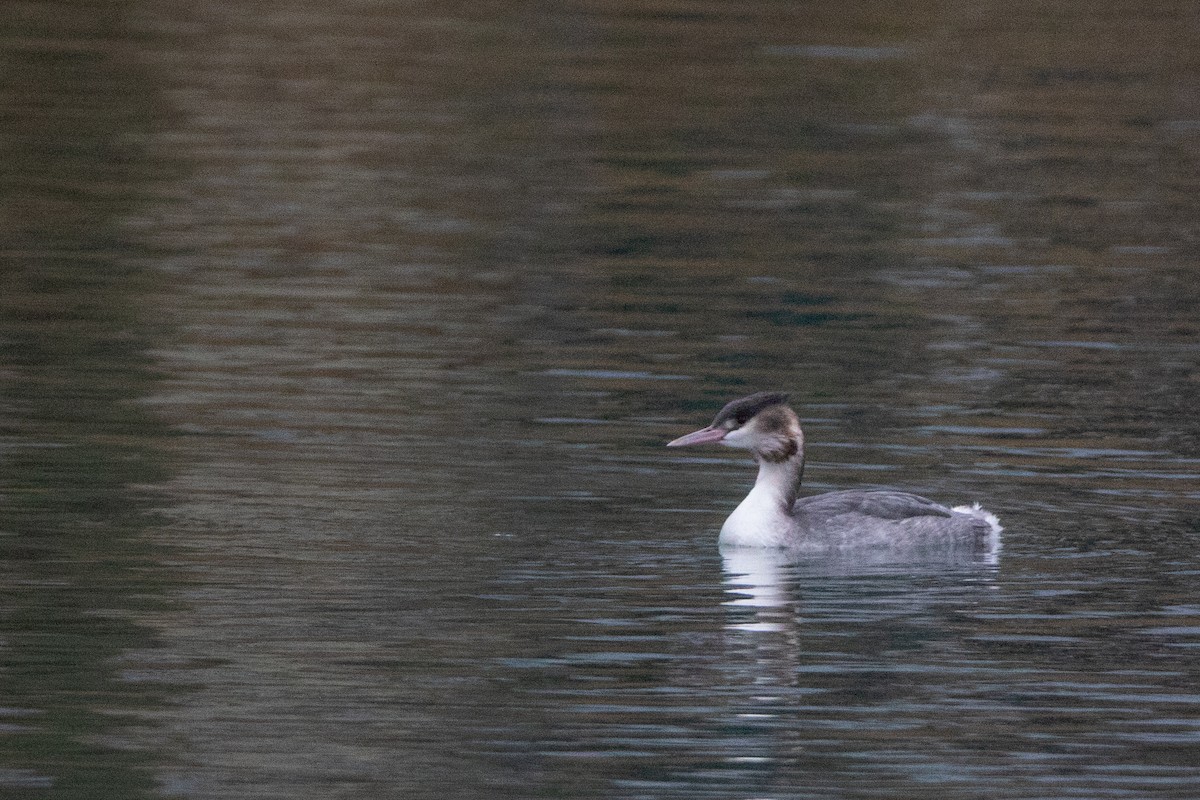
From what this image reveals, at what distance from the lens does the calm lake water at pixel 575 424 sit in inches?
380

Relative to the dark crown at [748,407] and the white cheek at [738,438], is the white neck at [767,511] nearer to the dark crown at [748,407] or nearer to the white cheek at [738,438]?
the white cheek at [738,438]

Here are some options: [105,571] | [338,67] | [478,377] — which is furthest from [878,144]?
[105,571]

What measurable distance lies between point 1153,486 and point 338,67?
64.0ft

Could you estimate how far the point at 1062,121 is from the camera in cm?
2902

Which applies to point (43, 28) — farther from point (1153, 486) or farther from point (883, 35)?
point (1153, 486)

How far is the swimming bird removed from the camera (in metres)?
12.5

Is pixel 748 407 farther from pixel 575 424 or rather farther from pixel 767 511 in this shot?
pixel 575 424

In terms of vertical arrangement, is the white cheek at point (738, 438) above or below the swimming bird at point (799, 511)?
above

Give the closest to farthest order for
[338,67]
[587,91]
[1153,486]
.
Answer: [1153,486], [587,91], [338,67]

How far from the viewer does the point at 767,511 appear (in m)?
12.7

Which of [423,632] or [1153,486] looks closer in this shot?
[423,632]

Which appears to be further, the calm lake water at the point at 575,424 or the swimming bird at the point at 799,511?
the swimming bird at the point at 799,511

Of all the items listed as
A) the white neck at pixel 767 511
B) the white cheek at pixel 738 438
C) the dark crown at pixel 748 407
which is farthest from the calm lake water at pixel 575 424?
the dark crown at pixel 748 407

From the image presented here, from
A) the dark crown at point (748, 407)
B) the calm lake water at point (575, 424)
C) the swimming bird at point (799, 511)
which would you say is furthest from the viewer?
the dark crown at point (748, 407)
